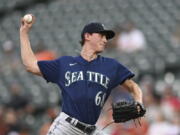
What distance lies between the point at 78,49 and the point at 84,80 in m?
6.35

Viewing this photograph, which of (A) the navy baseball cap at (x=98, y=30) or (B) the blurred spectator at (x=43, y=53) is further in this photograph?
(B) the blurred spectator at (x=43, y=53)

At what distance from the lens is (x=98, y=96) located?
603 centimetres

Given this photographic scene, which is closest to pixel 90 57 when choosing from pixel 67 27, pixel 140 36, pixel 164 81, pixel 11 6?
pixel 164 81

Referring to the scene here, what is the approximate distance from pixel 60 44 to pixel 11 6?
137 inches

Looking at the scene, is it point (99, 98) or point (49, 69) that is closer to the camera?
point (99, 98)

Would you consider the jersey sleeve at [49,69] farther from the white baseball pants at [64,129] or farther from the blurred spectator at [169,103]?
the blurred spectator at [169,103]

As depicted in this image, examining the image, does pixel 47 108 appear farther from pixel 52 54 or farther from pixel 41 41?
pixel 41 41

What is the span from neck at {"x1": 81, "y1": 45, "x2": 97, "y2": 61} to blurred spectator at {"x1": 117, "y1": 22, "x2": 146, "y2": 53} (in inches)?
240

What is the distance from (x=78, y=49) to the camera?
488 inches

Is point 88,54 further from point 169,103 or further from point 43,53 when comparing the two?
point 43,53

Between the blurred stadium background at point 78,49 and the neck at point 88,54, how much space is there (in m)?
1.90

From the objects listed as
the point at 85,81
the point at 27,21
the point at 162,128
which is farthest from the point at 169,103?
the point at 27,21

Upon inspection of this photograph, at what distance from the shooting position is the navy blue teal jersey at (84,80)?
600cm

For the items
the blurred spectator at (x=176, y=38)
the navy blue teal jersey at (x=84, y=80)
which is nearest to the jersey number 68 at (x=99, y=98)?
the navy blue teal jersey at (x=84, y=80)
